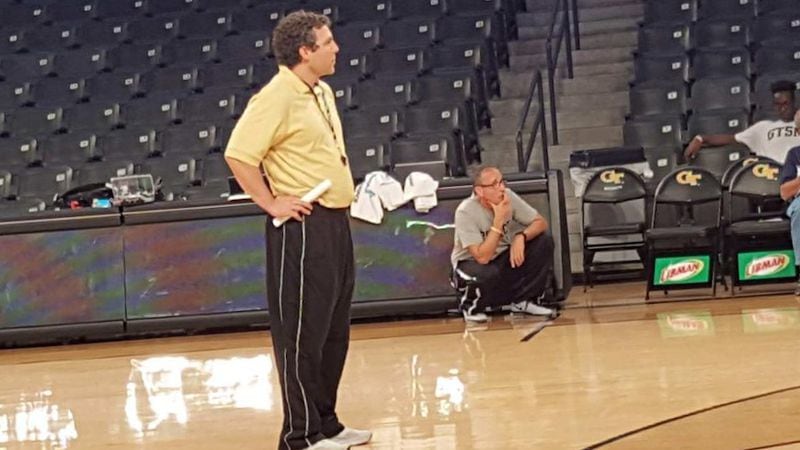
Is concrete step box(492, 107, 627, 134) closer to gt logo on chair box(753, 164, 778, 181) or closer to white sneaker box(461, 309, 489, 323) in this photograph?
gt logo on chair box(753, 164, 778, 181)

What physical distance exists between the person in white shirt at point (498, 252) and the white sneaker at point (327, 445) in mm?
4096

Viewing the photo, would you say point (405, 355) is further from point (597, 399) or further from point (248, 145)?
point (248, 145)

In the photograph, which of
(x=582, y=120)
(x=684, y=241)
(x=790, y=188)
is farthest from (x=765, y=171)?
(x=582, y=120)

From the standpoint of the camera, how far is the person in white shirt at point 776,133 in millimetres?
10344

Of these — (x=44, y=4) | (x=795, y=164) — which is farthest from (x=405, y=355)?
(x=44, y=4)

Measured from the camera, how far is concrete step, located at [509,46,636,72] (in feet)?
43.9

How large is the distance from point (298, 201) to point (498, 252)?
177 inches

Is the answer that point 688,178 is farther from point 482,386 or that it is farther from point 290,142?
point 290,142

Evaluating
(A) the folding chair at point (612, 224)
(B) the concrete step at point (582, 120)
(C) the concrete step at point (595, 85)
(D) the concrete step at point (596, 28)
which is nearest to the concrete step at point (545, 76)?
(C) the concrete step at point (595, 85)

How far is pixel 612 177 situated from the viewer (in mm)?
10250

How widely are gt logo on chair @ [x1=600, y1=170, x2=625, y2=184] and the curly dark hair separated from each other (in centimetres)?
570

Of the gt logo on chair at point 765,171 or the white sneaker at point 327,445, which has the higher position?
the gt logo on chair at point 765,171

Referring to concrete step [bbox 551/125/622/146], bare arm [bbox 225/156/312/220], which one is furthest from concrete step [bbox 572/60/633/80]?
bare arm [bbox 225/156/312/220]

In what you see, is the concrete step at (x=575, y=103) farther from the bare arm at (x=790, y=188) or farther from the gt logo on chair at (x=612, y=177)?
the bare arm at (x=790, y=188)
